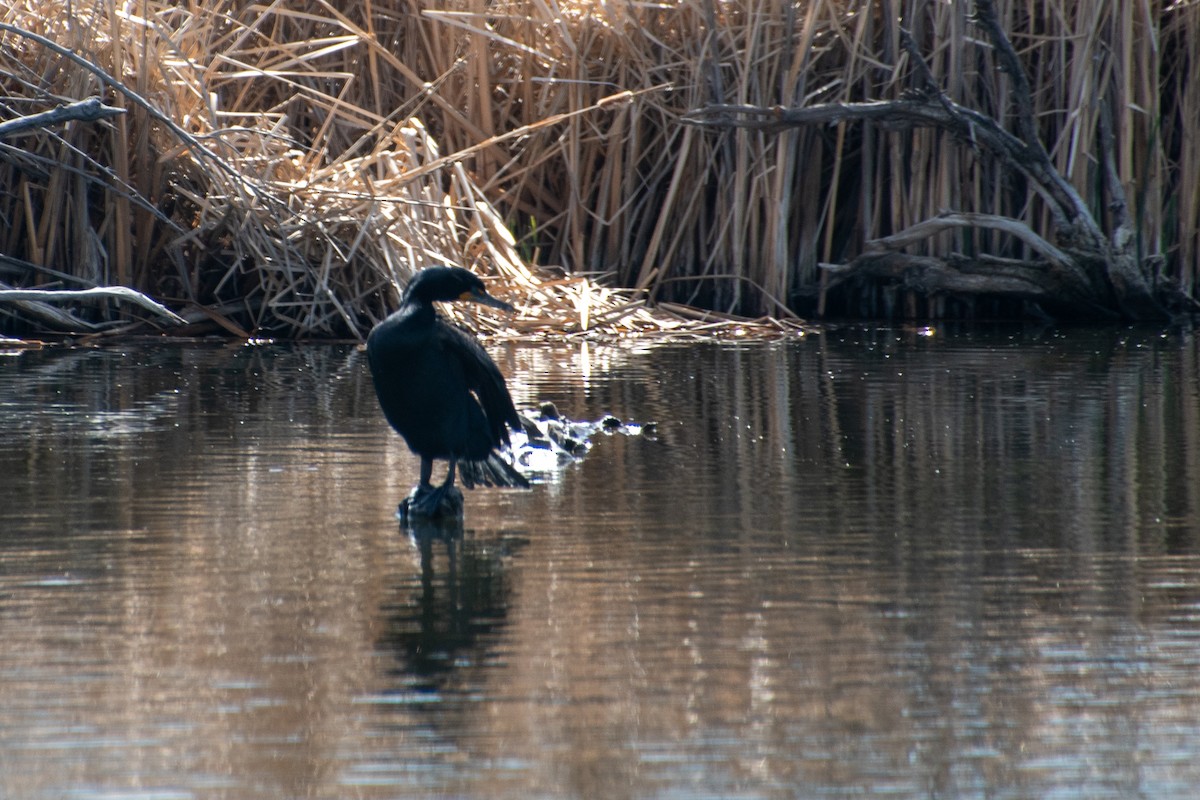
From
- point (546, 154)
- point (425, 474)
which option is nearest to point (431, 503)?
point (425, 474)

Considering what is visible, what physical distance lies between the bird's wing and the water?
22cm

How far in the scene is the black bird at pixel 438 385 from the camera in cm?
470

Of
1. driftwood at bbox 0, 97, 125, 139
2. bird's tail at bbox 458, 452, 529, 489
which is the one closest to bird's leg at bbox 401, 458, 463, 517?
bird's tail at bbox 458, 452, 529, 489

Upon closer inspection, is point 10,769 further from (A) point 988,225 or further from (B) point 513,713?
(A) point 988,225

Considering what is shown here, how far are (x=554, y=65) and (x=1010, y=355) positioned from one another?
3528mm

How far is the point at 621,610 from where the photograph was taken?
11.6ft

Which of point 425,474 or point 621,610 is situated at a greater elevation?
point 425,474

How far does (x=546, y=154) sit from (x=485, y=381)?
5.63m

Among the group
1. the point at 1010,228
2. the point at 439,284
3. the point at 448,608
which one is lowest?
the point at 448,608

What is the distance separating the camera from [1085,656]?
10.5 feet

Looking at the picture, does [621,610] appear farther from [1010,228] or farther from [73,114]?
[1010,228]

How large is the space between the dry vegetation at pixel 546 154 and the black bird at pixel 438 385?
4.04 meters

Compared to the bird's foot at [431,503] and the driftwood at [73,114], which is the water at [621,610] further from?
the driftwood at [73,114]

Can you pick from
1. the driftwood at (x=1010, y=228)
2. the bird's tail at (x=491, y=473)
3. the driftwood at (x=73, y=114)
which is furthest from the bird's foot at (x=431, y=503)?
the driftwood at (x=1010, y=228)
